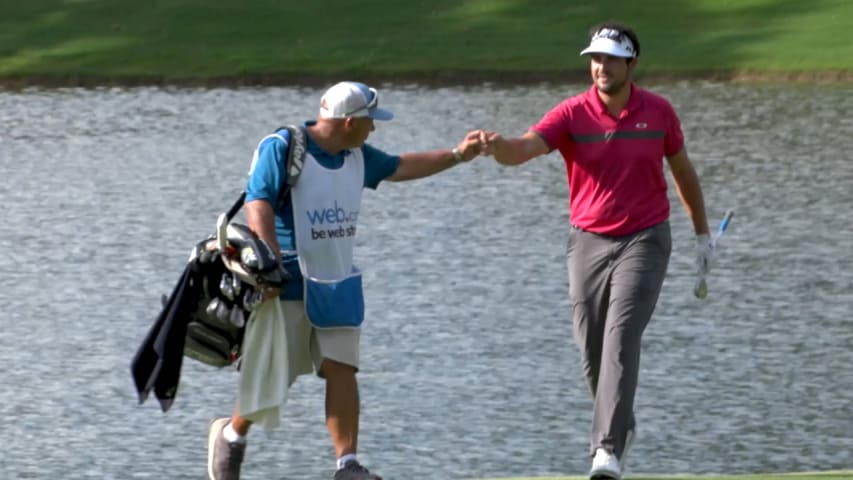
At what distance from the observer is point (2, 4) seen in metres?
47.7

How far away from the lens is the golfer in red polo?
8672mm

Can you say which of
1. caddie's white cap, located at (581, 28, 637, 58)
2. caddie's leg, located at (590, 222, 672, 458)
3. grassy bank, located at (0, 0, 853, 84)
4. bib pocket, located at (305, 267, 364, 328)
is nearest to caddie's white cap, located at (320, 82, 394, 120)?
bib pocket, located at (305, 267, 364, 328)

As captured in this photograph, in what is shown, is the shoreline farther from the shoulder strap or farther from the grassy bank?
the shoulder strap

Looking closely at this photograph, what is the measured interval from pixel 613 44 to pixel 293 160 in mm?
1511

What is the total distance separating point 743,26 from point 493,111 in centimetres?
1031

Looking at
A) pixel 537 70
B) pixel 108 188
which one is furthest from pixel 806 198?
Answer: pixel 537 70

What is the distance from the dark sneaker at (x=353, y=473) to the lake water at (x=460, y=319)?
1976 millimetres

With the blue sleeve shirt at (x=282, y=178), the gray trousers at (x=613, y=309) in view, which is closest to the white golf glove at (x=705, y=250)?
the gray trousers at (x=613, y=309)

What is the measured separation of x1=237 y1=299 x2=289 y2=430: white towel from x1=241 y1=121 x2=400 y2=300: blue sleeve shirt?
135mm

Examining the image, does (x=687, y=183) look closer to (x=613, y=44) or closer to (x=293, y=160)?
(x=613, y=44)

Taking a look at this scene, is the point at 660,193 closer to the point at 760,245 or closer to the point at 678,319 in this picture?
the point at 678,319

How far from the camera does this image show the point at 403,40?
40.4 metres

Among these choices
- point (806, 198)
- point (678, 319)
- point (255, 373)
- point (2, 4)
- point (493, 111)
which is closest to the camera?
point (255, 373)

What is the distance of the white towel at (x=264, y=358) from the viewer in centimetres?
827
